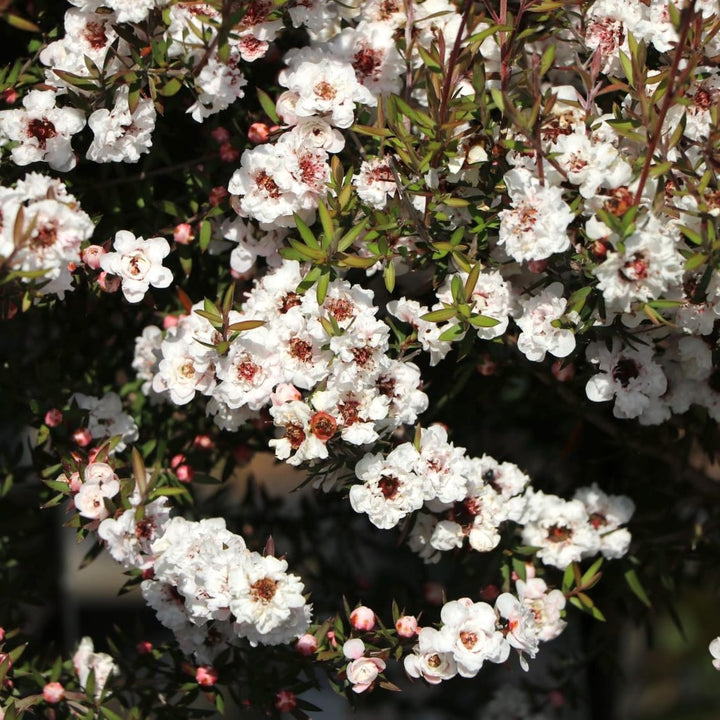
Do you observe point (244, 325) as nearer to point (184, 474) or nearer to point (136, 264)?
point (136, 264)

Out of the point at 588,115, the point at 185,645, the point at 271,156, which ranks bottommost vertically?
the point at 185,645

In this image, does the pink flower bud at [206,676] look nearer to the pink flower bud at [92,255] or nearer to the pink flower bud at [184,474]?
the pink flower bud at [184,474]

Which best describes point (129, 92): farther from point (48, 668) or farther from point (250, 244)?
point (48, 668)

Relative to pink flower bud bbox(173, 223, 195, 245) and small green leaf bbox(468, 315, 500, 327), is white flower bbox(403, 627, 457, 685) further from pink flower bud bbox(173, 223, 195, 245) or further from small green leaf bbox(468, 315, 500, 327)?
pink flower bud bbox(173, 223, 195, 245)

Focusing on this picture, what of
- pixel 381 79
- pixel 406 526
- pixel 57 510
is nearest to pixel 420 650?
pixel 406 526

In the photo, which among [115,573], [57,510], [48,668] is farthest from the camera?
[115,573]

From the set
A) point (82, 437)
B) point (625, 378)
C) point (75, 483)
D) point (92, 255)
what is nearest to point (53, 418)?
point (82, 437)

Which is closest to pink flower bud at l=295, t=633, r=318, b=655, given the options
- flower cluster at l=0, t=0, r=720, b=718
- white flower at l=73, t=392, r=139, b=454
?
flower cluster at l=0, t=0, r=720, b=718
